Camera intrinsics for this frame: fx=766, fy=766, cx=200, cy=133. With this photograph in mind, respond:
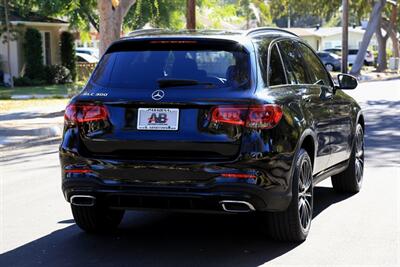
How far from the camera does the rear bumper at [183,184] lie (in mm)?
5785

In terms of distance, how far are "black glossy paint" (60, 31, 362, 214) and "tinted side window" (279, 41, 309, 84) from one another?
0.69m

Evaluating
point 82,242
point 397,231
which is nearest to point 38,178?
point 82,242

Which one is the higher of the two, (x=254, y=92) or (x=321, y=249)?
(x=254, y=92)

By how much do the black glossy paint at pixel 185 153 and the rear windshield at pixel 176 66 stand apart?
3.3 inches

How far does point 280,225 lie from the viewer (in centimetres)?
633

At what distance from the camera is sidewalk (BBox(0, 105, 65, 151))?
14852mm

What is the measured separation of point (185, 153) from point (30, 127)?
11481mm

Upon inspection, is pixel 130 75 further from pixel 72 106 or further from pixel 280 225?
pixel 280 225

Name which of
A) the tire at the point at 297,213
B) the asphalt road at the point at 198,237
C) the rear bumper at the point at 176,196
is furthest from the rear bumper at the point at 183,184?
the asphalt road at the point at 198,237

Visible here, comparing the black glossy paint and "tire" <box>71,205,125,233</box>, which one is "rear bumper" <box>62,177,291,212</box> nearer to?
the black glossy paint

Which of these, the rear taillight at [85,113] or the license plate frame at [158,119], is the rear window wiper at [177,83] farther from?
the rear taillight at [85,113]

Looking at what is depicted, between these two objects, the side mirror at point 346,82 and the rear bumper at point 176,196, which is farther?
the side mirror at point 346,82

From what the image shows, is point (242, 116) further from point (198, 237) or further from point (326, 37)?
point (326, 37)

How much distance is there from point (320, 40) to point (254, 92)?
8168cm
